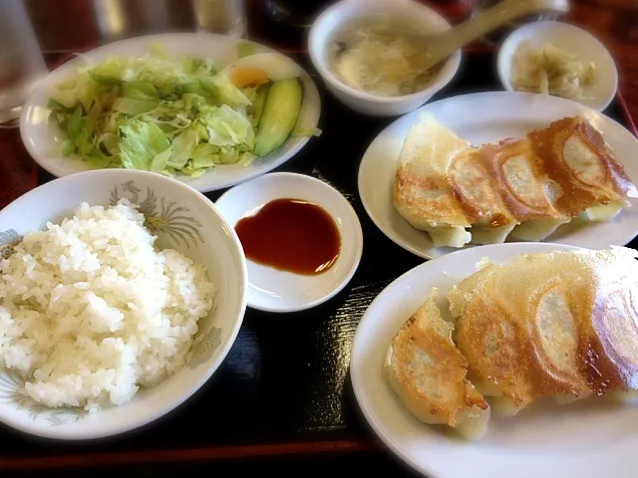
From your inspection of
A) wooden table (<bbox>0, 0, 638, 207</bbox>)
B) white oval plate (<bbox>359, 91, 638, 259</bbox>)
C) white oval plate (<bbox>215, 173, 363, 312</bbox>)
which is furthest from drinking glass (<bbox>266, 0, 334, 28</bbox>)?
white oval plate (<bbox>215, 173, 363, 312</bbox>)

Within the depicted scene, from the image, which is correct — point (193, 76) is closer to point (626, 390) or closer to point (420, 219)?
point (420, 219)

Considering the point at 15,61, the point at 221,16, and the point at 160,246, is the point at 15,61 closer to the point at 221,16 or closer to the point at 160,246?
the point at 221,16

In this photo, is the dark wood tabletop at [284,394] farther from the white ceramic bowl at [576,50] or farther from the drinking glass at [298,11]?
the drinking glass at [298,11]

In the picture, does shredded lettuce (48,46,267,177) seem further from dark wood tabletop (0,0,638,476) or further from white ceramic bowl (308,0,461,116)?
white ceramic bowl (308,0,461,116)

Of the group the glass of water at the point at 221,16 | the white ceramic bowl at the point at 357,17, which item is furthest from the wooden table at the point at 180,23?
the white ceramic bowl at the point at 357,17

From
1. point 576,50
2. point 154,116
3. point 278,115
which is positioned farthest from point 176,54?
point 576,50

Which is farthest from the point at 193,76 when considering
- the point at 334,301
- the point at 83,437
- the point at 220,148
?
the point at 83,437

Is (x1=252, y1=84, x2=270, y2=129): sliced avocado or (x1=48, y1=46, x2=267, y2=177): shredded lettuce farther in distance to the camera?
(x1=252, y1=84, x2=270, y2=129): sliced avocado
